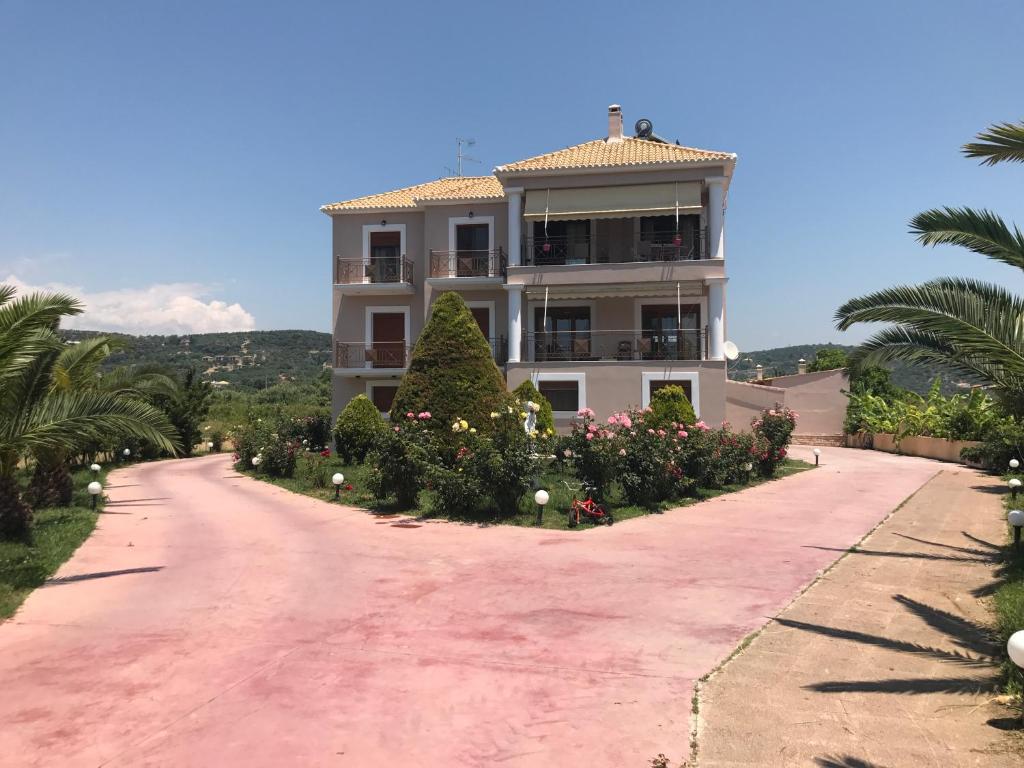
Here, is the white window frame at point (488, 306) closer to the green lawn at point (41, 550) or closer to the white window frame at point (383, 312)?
the white window frame at point (383, 312)

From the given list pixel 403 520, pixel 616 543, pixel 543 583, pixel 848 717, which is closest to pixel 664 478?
pixel 616 543

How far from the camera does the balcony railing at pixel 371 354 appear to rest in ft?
78.9

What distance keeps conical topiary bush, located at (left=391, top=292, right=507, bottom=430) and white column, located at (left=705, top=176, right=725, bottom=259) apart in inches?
397

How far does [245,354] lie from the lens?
8188 cm

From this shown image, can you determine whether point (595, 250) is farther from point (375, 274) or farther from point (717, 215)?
point (375, 274)

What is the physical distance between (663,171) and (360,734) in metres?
20.0

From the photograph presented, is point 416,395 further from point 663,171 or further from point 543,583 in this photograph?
point 663,171

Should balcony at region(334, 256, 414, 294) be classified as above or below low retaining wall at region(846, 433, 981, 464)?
above

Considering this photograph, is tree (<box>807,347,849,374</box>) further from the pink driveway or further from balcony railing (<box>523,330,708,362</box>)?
the pink driveway

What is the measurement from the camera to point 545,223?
22.0 metres

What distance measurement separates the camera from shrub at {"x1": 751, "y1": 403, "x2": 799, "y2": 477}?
1672 centimetres

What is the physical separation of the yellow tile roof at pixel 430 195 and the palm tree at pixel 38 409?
1481 cm

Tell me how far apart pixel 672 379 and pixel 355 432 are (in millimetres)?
9521

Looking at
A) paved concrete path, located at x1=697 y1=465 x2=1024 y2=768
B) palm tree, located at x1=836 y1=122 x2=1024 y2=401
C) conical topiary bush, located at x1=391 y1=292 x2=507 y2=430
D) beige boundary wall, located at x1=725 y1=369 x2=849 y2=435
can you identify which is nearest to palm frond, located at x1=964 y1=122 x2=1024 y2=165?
palm tree, located at x1=836 y1=122 x2=1024 y2=401
